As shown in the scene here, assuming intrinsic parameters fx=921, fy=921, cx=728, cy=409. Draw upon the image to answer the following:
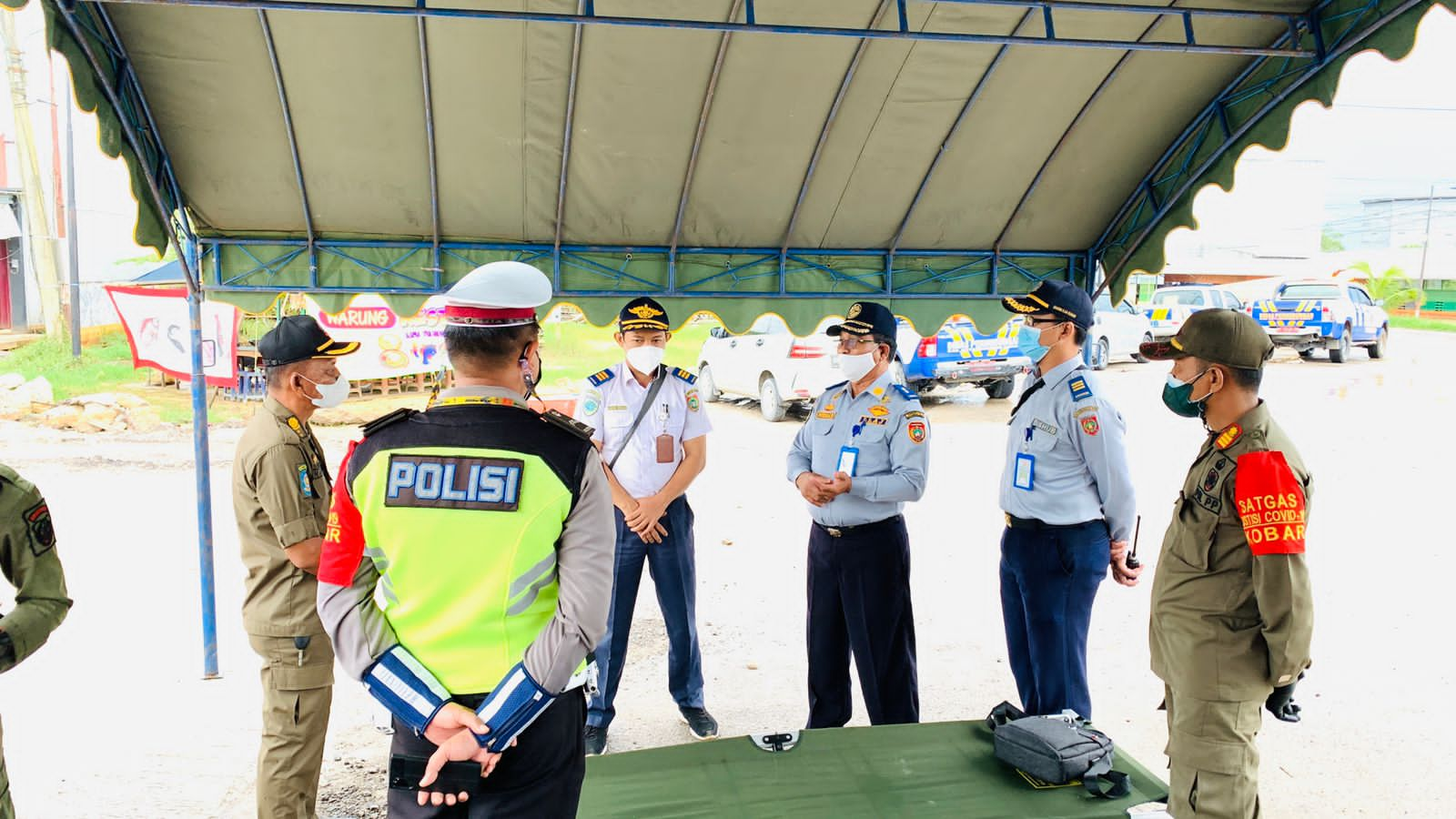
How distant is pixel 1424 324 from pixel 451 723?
36.6 meters

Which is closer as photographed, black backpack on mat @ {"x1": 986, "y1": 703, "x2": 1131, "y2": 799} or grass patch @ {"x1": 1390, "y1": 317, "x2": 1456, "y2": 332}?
black backpack on mat @ {"x1": 986, "y1": 703, "x2": 1131, "y2": 799}

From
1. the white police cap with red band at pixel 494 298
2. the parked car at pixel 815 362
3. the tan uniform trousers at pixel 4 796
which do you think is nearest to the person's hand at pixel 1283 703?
the white police cap with red band at pixel 494 298

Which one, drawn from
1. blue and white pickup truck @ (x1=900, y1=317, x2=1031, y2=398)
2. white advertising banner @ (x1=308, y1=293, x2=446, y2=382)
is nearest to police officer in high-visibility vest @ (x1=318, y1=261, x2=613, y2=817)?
blue and white pickup truck @ (x1=900, y1=317, x2=1031, y2=398)

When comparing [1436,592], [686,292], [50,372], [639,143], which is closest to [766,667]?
[686,292]

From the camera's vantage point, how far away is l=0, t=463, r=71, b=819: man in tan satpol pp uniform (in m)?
2.02

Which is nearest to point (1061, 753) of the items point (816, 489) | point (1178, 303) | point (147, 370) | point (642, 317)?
point (816, 489)

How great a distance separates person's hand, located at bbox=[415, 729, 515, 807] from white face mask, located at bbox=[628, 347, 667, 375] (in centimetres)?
256

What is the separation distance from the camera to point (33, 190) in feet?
57.5

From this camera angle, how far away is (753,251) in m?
5.38

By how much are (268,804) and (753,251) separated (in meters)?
3.65

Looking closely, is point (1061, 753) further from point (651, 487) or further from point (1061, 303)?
point (651, 487)

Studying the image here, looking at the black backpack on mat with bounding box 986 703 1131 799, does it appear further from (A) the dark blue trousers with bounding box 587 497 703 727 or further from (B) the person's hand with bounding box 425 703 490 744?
(B) the person's hand with bounding box 425 703 490 744

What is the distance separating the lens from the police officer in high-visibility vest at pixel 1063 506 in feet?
11.7

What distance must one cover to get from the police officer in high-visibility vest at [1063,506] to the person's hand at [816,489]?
2.42ft
